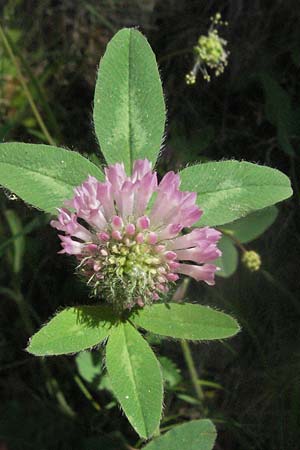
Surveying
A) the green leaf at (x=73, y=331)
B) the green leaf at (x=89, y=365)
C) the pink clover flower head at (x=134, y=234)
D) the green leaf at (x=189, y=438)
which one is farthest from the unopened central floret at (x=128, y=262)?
the green leaf at (x=89, y=365)

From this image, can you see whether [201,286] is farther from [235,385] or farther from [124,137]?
[124,137]

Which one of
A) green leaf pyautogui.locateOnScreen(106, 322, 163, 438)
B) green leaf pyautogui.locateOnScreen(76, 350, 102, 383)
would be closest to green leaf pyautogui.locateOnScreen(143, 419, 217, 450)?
green leaf pyautogui.locateOnScreen(106, 322, 163, 438)

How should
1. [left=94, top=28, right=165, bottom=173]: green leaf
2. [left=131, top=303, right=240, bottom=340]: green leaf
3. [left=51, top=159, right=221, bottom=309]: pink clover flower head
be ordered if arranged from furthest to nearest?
[left=94, top=28, right=165, bottom=173]: green leaf
[left=131, top=303, right=240, bottom=340]: green leaf
[left=51, top=159, right=221, bottom=309]: pink clover flower head

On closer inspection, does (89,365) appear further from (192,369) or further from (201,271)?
(201,271)

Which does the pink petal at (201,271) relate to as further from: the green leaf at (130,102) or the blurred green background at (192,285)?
the blurred green background at (192,285)

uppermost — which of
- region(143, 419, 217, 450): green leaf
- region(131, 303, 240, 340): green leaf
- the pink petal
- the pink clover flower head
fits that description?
→ the pink clover flower head

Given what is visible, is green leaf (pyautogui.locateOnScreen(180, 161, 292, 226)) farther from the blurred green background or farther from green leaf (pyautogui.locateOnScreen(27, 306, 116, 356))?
the blurred green background

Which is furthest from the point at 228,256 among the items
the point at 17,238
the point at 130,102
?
the point at 17,238
